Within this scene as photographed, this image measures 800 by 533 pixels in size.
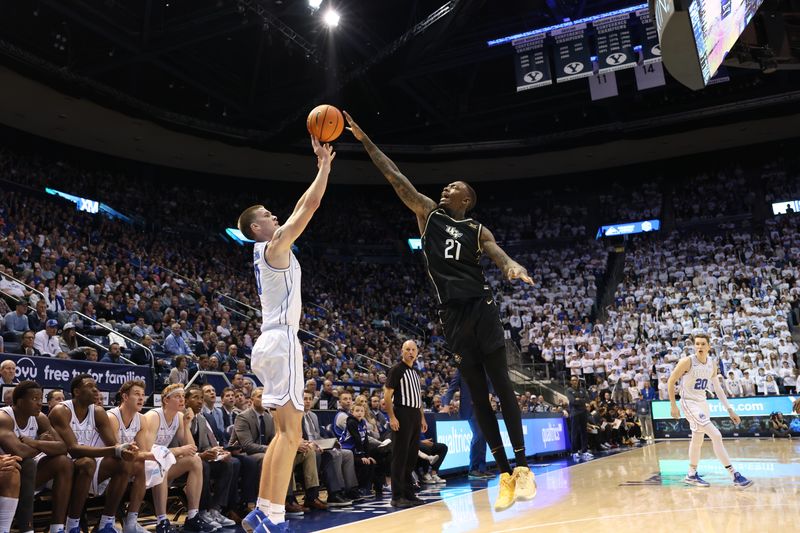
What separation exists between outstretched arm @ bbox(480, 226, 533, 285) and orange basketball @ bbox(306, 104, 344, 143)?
4.34 feet

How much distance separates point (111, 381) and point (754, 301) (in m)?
20.0

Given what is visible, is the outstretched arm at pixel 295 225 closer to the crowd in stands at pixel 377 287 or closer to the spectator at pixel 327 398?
the crowd in stands at pixel 377 287

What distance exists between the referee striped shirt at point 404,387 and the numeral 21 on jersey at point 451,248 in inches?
177

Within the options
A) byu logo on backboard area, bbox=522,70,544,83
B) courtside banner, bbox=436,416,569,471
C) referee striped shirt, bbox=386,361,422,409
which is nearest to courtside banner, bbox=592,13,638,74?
byu logo on backboard area, bbox=522,70,544,83

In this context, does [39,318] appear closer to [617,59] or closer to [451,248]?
[451,248]

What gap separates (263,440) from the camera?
8031 mm

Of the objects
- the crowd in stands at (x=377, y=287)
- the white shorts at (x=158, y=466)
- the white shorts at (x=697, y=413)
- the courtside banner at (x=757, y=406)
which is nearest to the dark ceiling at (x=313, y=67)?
the crowd in stands at (x=377, y=287)

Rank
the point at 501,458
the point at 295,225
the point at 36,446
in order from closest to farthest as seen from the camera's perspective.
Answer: the point at 501,458 < the point at 295,225 < the point at 36,446

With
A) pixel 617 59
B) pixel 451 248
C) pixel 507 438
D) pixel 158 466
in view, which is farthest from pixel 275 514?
pixel 617 59

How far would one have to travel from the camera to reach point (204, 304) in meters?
16.8

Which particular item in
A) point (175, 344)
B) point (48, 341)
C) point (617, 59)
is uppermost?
point (617, 59)

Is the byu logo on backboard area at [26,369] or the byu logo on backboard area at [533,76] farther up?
the byu logo on backboard area at [533,76]

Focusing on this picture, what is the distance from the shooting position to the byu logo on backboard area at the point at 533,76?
54.4ft

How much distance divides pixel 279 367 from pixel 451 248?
128cm
